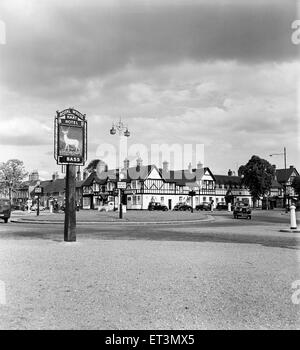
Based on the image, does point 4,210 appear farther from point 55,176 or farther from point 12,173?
point 55,176

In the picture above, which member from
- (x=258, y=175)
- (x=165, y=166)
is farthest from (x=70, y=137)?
(x=165, y=166)

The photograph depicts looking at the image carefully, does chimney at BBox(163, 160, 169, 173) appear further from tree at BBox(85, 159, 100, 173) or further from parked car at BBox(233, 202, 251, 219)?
parked car at BBox(233, 202, 251, 219)

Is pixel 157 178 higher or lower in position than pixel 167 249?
higher

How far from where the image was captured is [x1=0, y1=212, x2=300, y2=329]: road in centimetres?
530

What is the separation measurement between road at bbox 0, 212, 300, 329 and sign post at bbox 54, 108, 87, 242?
9.87 feet

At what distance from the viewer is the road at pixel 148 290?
5.30 m

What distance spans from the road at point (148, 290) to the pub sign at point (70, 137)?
406 centimetres

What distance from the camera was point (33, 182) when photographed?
136m

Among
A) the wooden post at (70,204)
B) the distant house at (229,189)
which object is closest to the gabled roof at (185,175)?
the distant house at (229,189)

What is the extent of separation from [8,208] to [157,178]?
182 feet

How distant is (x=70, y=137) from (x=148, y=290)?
930 cm

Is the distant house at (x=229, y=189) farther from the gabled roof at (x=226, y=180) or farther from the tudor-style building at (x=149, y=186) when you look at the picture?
the tudor-style building at (x=149, y=186)

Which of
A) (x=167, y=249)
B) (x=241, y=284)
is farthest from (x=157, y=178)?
(x=241, y=284)
